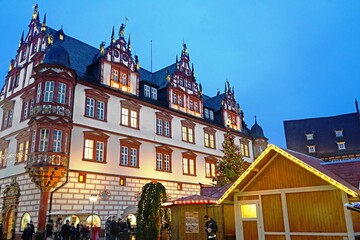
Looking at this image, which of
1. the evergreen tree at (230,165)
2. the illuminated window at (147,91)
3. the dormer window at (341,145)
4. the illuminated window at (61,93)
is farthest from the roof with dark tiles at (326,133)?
the illuminated window at (61,93)

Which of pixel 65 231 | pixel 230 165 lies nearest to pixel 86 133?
pixel 65 231

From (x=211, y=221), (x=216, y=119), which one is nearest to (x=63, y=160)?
(x=211, y=221)

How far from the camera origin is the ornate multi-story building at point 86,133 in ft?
81.7

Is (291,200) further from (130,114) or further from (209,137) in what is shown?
(209,137)

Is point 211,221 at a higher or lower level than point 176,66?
lower

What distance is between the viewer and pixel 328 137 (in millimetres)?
56000

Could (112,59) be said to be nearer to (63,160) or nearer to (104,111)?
(104,111)

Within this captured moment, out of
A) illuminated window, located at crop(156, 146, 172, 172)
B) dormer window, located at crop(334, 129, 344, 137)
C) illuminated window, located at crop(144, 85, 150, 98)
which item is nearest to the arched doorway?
illuminated window, located at crop(156, 146, 172, 172)

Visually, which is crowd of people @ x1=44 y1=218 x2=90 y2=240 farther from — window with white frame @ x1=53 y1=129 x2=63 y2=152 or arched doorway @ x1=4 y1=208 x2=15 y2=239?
window with white frame @ x1=53 y1=129 x2=63 y2=152

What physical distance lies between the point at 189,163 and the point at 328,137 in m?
30.4

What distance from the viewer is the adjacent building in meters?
53.5

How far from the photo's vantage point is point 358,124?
55.2 m

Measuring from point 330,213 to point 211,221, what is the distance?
5542 millimetres

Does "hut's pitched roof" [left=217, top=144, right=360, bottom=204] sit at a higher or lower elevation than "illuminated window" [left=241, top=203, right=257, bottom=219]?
higher
